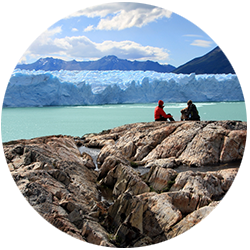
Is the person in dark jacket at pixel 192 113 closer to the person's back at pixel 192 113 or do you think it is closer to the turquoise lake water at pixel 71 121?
the person's back at pixel 192 113

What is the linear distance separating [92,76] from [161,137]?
28.1 m

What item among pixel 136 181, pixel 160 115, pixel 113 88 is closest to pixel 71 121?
Answer: pixel 113 88

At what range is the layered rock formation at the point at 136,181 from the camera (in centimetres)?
309

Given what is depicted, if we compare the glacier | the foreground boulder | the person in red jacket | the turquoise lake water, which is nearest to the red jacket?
the person in red jacket

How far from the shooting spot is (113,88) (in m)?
31.6

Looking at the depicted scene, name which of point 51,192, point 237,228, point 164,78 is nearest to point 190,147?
point 51,192

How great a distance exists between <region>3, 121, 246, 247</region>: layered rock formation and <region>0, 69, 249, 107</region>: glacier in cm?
A: 2232

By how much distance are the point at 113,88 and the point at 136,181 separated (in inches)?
1089

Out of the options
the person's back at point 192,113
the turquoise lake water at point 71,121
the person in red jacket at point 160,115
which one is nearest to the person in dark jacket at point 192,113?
the person's back at point 192,113

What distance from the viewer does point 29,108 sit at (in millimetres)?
30859

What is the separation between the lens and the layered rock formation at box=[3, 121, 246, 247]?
122 inches

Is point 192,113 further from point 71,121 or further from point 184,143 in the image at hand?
point 71,121

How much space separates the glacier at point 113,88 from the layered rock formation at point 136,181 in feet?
73.2

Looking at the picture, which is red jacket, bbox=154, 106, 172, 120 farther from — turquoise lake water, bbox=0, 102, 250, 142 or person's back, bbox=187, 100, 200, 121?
turquoise lake water, bbox=0, 102, 250, 142
